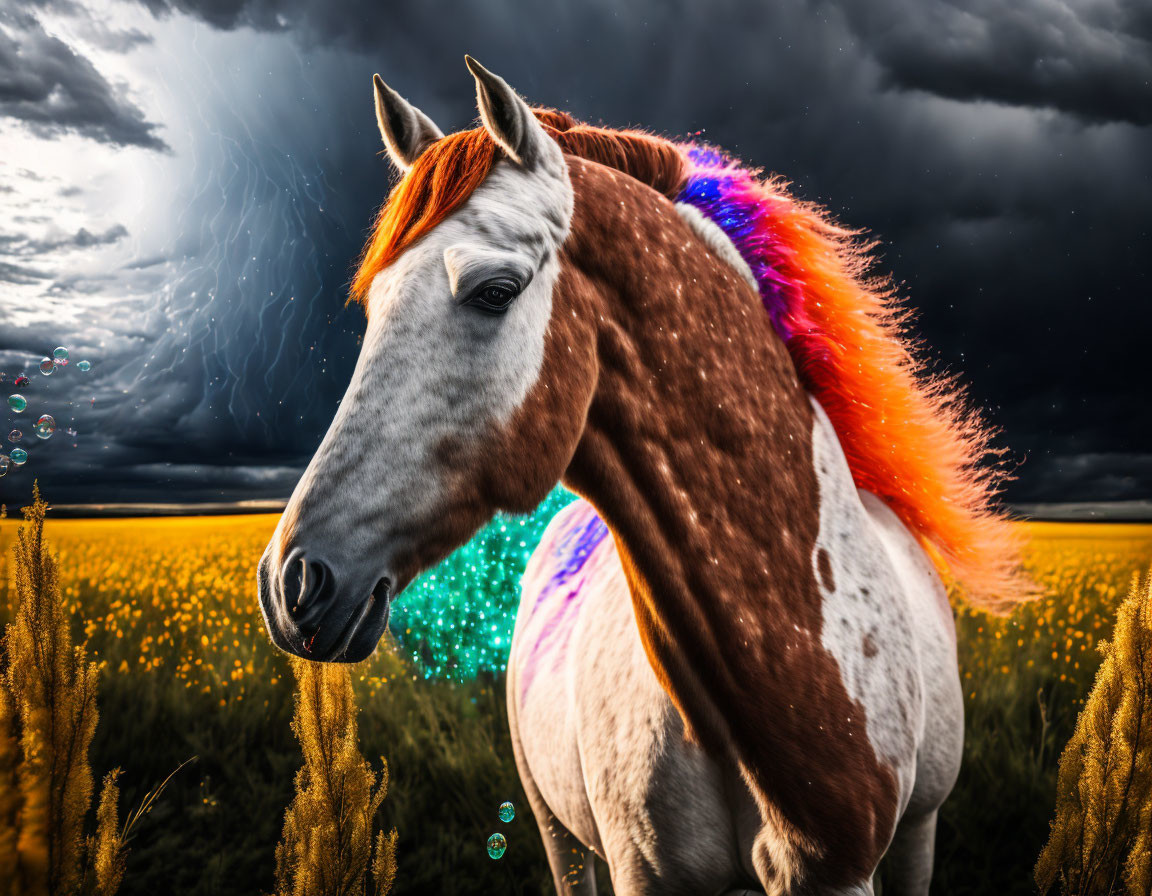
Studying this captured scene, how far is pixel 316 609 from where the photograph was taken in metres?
1.18

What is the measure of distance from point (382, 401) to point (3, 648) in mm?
2563

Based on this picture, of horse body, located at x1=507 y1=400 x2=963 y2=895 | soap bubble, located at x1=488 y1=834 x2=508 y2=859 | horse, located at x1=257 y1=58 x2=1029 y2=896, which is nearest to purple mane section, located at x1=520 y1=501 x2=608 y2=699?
horse body, located at x1=507 y1=400 x2=963 y2=895

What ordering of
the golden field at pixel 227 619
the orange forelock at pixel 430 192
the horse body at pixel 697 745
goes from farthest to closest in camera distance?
the golden field at pixel 227 619
the horse body at pixel 697 745
the orange forelock at pixel 430 192

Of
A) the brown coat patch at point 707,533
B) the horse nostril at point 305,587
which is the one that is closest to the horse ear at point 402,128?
the brown coat patch at point 707,533

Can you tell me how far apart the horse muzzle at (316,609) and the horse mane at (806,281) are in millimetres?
675

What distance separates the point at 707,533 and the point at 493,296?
2.30 feet

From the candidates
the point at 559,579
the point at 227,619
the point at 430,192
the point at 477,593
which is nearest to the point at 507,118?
the point at 430,192

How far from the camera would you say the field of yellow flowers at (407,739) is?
155 inches

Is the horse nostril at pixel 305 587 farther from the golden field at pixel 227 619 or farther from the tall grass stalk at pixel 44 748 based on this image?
the golden field at pixel 227 619

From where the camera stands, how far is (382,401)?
1274 millimetres

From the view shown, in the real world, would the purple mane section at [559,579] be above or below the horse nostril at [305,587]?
below

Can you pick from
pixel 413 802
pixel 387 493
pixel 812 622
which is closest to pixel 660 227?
pixel 387 493

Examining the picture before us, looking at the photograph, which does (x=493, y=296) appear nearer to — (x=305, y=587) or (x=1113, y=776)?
(x=305, y=587)

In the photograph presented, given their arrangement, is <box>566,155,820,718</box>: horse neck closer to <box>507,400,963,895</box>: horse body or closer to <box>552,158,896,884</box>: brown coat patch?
<box>552,158,896,884</box>: brown coat patch
